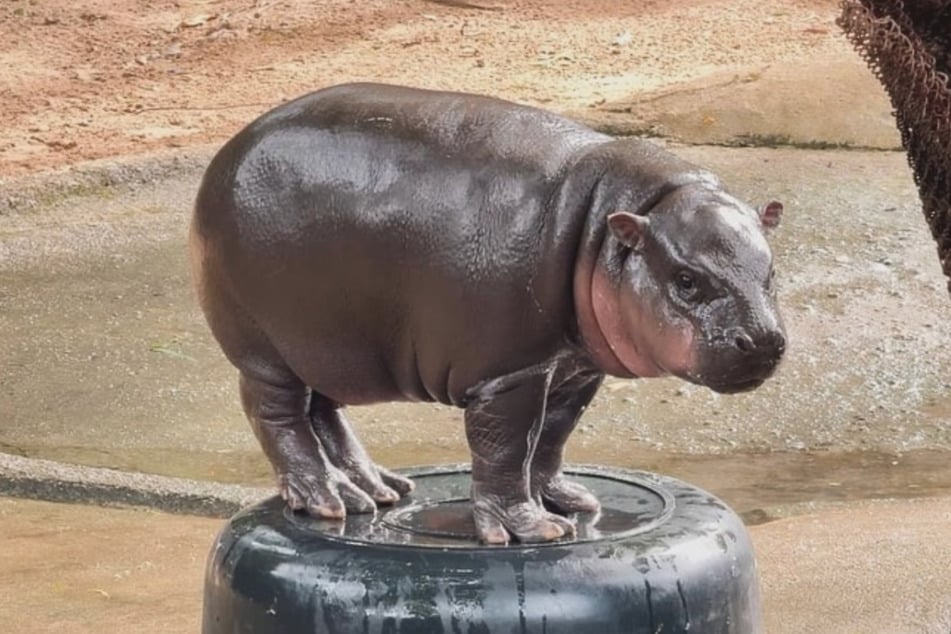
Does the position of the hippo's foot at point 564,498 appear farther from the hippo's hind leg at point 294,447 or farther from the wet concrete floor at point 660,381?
the wet concrete floor at point 660,381

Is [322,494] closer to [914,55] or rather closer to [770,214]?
[770,214]

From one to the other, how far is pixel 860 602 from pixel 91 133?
7.10 meters

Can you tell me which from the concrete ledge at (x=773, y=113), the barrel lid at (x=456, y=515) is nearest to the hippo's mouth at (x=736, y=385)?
the barrel lid at (x=456, y=515)

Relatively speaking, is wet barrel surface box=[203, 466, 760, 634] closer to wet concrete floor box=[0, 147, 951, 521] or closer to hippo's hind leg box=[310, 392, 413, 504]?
hippo's hind leg box=[310, 392, 413, 504]

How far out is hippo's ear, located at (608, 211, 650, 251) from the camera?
2133 millimetres

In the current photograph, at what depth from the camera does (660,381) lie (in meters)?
6.84

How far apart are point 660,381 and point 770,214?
4.60 metres

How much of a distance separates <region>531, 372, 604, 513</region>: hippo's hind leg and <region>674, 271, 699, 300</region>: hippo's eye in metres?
0.39

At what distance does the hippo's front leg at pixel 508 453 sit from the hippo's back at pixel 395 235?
Result: 0.10 ft

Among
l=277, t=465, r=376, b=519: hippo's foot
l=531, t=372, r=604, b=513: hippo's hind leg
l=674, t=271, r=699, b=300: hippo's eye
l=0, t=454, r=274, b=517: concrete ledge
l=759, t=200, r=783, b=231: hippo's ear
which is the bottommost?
l=0, t=454, r=274, b=517: concrete ledge

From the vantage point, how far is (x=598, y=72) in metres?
11.4

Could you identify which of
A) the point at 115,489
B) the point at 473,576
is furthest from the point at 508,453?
the point at 115,489

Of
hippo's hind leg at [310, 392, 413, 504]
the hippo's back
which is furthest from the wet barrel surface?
the hippo's back

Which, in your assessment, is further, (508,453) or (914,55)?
(914,55)
